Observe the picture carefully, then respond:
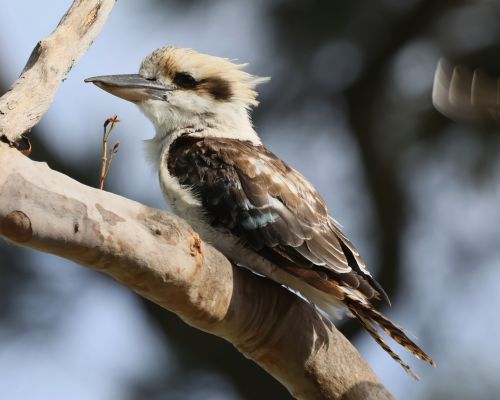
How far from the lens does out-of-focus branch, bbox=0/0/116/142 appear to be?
10.8 ft

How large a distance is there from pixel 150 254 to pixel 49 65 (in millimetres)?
726

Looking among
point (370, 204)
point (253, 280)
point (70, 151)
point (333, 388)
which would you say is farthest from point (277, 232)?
point (370, 204)

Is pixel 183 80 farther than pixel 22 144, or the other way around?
pixel 183 80

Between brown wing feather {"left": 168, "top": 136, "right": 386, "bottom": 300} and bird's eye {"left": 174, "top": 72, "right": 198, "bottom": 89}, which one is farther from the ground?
bird's eye {"left": 174, "top": 72, "right": 198, "bottom": 89}

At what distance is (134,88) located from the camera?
15.3 ft

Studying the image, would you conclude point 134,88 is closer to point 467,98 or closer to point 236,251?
point 236,251

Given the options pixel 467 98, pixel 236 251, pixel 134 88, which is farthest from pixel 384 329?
pixel 134 88

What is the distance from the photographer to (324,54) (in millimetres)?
7957

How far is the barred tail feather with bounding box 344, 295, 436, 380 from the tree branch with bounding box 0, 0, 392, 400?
0.10 metres

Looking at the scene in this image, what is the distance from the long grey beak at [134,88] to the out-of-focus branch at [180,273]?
3.73 ft

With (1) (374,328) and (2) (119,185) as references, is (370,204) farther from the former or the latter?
(1) (374,328)

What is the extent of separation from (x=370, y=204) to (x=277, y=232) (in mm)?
3797

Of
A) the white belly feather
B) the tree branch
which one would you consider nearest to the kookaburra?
the white belly feather

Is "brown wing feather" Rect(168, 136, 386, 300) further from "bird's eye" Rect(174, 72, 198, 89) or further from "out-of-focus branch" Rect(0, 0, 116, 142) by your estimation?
"out-of-focus branch" Rect(0, 0, 116, 142)
